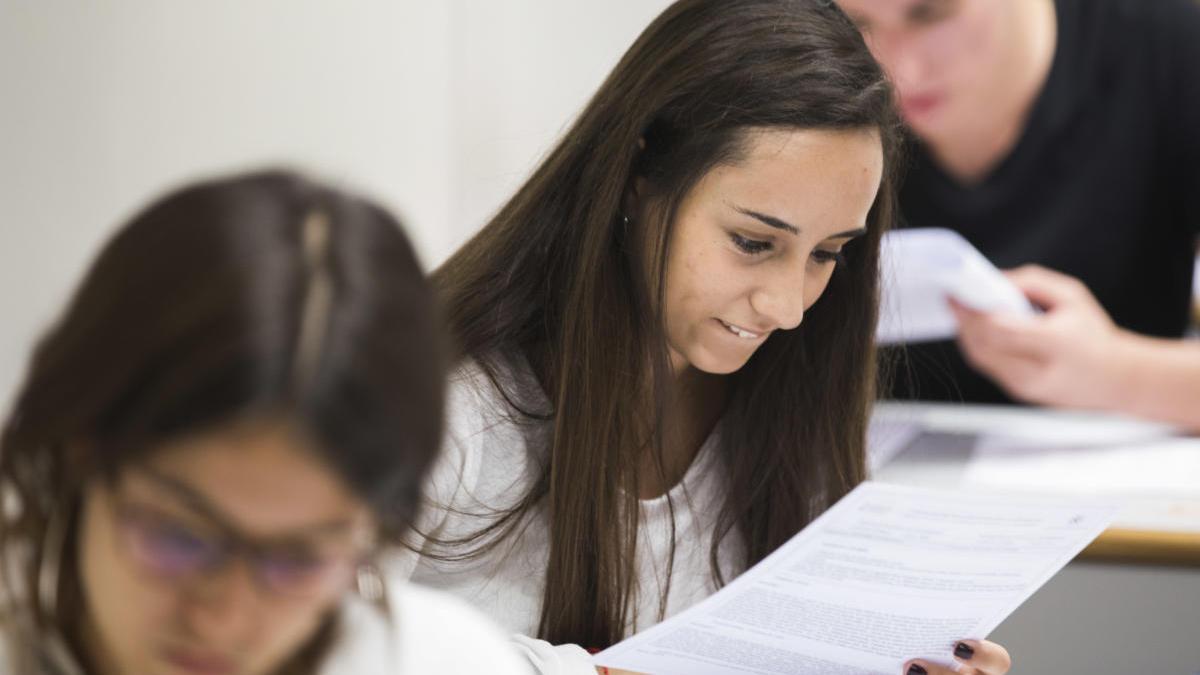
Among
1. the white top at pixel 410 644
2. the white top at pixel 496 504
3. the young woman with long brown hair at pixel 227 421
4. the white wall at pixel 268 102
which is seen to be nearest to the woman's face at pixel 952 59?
the white wall at pixel 268 102

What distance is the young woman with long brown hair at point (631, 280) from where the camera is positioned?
3.41 ft

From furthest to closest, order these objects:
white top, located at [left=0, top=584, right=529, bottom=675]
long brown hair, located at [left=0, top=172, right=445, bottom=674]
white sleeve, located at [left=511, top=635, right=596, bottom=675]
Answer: white sleeve, located at [left=511, top=635, right=596, bottom=675], white top, located at [left=0, top=584, right=529, bottom=675], long brown hair, located at [left=0, top=172, right=445, bottom=674]

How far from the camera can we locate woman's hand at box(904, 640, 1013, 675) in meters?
1.02

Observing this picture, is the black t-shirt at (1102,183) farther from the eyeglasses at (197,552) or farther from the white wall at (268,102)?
the eyeglasses at (197,552)

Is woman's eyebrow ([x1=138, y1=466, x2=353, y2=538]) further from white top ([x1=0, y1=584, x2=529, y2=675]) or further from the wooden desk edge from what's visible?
the wooden desk edge

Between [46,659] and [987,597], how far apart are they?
2.11ft

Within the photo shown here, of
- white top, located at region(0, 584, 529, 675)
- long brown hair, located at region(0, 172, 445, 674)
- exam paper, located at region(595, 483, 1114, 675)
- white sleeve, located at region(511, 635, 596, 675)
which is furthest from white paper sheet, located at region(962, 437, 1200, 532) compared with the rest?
long brown hair, located at region(0, 172, 445, 674)

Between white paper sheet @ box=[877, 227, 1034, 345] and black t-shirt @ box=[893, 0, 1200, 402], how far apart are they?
0.93 feet

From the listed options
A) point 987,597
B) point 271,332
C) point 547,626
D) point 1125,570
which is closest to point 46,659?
point 271,332

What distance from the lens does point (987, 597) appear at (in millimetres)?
978

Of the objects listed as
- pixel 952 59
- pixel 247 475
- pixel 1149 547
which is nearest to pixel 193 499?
pixel 247 475

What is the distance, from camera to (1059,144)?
79.7 inches

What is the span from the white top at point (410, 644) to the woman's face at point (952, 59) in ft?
4.50

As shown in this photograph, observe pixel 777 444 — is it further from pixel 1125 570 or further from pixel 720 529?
pixel 1125 570
